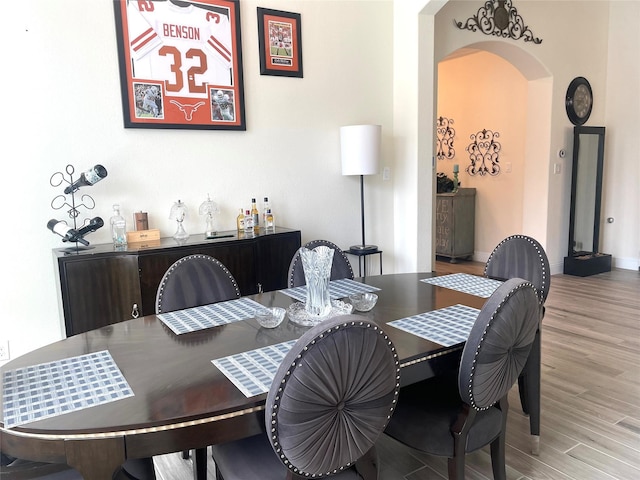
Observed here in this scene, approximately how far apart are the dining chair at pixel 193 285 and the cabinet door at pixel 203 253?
0.60 meters

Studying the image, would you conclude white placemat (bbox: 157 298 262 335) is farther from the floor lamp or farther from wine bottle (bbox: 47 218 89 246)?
the floor lamp

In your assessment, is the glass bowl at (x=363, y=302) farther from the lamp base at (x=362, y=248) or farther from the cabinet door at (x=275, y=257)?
the lamp base at (x=362, y=248)

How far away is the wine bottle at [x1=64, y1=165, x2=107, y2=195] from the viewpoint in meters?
2.77

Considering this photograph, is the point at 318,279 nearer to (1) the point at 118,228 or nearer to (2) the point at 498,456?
(2) the point at 498,456

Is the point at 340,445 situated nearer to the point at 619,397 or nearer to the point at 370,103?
the point at 619,397

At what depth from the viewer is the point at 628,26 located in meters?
5.67

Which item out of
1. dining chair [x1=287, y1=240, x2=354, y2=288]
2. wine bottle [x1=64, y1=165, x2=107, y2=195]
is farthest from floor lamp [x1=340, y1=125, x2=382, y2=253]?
wine bottle [x1=64, y1=165, x2=107, y2=195]

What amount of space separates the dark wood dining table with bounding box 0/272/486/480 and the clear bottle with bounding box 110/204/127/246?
1156 millimetres

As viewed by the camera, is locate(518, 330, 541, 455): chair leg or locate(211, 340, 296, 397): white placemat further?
locate(518, 330, 541, 455): chair leg

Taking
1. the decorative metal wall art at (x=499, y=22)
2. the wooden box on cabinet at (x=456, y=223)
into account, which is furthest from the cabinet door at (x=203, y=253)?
the wooden box on cabinet at (x=456, y=223)

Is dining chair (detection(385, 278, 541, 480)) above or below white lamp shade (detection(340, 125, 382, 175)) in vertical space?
below

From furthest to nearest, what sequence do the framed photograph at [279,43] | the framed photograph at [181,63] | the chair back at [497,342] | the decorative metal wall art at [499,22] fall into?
1. the decorative metal wall art at [499,22]
2. the framed photograph at [279,43]
3. the framed photograph at [181,63]
4. the chair back at [497,342]

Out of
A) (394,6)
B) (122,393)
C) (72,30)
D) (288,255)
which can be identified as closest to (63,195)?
(72,30)

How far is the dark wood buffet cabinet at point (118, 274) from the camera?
8.51 ft
